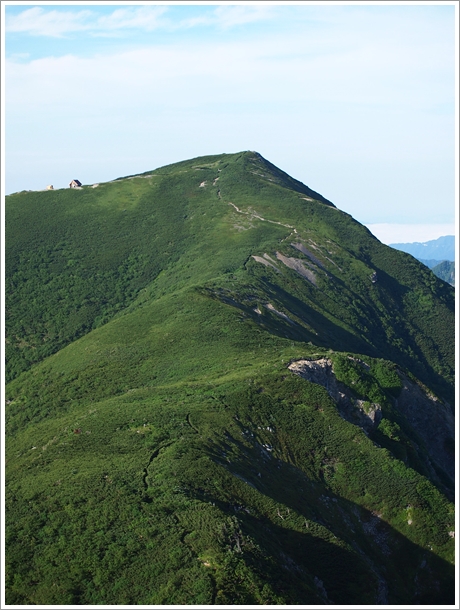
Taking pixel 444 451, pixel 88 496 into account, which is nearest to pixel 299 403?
pixel 88 496

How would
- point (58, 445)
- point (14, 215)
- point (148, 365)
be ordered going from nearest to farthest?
point (58, 445) < point (148, 365) < point (14, 215)

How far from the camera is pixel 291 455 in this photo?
51469 mm

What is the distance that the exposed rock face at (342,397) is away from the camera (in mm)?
59875

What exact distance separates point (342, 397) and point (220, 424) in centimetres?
1474

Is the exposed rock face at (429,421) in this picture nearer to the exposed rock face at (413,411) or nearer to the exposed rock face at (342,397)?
the exposed rock face at (413,411)

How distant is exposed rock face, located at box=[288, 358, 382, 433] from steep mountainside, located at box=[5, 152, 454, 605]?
0.61 ft

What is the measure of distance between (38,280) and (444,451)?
6417cm

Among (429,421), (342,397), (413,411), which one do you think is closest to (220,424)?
(342,397)

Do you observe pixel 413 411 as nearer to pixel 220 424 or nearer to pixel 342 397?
pixel 342 397

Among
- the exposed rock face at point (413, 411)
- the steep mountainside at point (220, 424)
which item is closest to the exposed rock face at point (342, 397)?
the exposed rock face at point (413, 411)

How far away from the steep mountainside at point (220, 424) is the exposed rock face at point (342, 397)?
0.19 meters

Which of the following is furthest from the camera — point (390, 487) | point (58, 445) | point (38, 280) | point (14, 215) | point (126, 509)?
point (14, 215)

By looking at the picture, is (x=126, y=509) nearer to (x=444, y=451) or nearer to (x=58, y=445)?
(x=58, y=445)

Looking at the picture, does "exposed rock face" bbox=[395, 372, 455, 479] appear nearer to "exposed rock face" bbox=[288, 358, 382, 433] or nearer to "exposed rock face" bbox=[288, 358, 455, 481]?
"exposed rock face" bbox=[288, 358, 455, 481]
